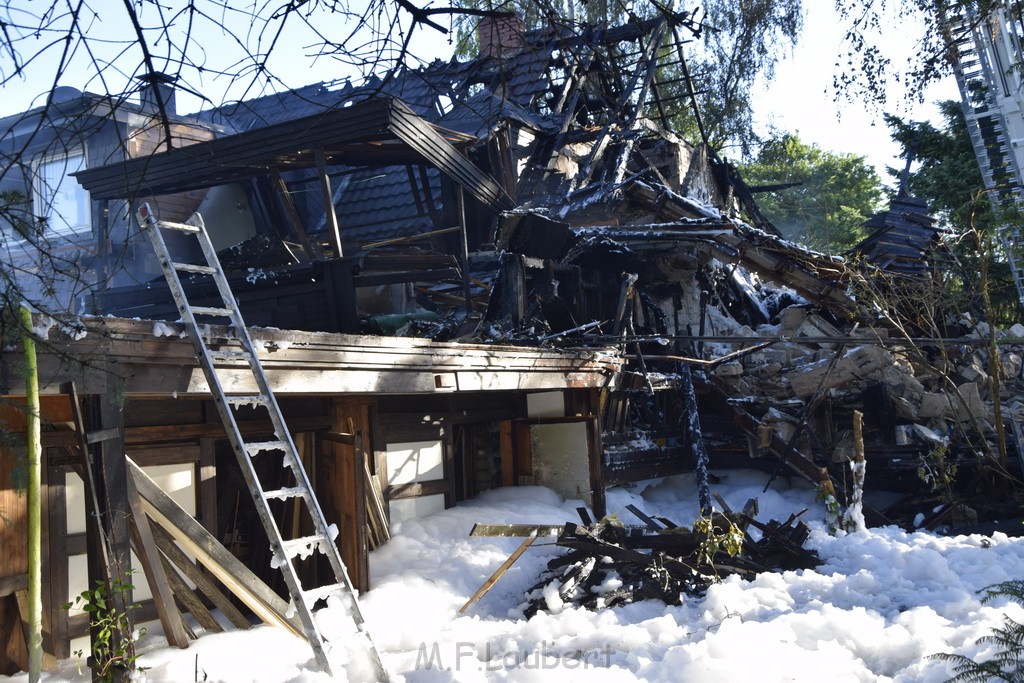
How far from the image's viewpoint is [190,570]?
19.2ft

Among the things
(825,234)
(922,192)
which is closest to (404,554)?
(922,192)

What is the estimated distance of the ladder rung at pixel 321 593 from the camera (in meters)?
4.63

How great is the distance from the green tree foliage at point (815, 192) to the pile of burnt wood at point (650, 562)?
30.2 meters

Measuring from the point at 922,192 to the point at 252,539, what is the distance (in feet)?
73.8

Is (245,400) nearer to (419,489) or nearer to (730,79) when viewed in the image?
(419,489)

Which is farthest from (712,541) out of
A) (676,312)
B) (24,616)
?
(676,312)

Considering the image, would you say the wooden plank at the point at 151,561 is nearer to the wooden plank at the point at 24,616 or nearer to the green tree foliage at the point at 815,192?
the wooden plank at the point at 24,616

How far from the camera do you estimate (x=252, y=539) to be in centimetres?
807

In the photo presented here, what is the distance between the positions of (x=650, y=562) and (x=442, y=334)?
4197 millimetres

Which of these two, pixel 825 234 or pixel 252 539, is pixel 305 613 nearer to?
pixel 252 539

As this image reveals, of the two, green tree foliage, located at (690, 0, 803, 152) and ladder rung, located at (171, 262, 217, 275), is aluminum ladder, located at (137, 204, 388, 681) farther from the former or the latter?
green tree foliage, located at (690, 0, 803, 152)

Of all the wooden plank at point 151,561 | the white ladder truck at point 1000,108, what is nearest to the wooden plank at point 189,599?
the wooden plank at point 151,561

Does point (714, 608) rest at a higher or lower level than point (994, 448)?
lower

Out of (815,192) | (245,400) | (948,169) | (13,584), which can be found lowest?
(13,584)
